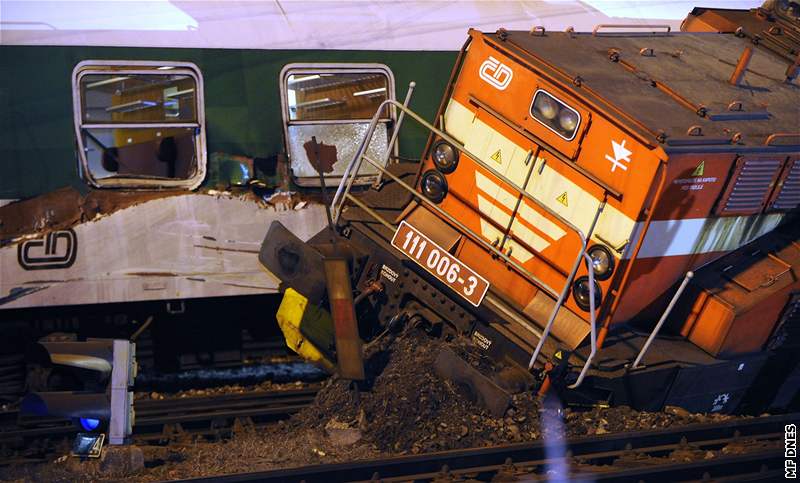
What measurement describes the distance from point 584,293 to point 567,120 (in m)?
1.26

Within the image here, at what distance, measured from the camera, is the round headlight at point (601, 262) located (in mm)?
6332

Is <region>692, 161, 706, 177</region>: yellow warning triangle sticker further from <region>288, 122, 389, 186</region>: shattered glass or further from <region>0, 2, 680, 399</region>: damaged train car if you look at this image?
<region>288, 122, 389, 186</region>: shattered glass

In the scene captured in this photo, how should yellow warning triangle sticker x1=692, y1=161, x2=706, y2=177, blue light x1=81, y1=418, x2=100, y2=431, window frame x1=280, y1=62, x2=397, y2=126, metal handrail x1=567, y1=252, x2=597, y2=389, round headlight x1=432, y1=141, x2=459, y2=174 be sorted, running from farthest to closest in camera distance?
window frame x1=280, y1=62, x2=397, y2=126 → round headlight x1=432, y1=141, x2=459, y2=174 → blue light x1=81, y1=418, x2=100, y2=431 → yellow warning triangle sticker x1=692, y1=161, x2=706, y2=177 → metal handrail x1=567, y1=252, x2=597, y2=389

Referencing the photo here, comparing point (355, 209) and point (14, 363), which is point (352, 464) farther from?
point (14, 363)

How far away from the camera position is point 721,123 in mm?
6660

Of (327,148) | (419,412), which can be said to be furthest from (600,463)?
(327,148)

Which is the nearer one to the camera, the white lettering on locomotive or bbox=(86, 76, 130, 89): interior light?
the white lettering on locomotive

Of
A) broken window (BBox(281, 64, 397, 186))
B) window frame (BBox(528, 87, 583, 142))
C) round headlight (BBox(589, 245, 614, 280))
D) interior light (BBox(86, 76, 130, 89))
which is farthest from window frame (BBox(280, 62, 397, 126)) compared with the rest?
round headlight (BBox(589, 245, 614, 280))

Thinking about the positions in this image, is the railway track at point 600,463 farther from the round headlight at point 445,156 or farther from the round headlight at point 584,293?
the round headlight at point 445,156

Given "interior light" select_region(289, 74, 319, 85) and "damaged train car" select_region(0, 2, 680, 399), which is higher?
"interior light" select_region(289, 74, 319, 85)

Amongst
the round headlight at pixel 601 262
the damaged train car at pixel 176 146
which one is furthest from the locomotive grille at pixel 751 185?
the damaged train car at pixel 176 146

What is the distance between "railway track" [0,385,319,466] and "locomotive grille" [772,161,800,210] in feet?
14.9

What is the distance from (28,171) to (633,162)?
5262mm

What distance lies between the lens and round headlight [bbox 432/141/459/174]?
7.09m
